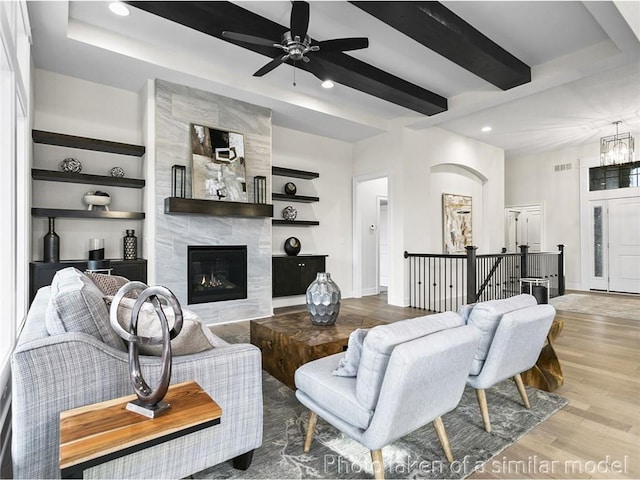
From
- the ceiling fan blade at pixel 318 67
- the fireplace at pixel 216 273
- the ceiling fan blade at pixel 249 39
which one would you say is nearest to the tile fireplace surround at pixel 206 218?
the fireplace at pixel 216 273

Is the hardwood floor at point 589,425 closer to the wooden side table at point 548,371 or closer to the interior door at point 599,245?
the wooden side table at point 548,371

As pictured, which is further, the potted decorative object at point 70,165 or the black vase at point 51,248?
the potted decorative object at point 70,165

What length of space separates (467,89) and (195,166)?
3997 mm

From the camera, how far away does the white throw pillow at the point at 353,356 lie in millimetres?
1715

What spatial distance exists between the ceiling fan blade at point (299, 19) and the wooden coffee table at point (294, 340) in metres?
2.49

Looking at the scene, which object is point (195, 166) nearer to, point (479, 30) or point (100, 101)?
point (100, 101)

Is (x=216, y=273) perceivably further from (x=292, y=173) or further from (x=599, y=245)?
(x=599, y=245)

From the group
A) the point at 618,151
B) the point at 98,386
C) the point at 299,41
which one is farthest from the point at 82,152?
Result: the point at 618,151

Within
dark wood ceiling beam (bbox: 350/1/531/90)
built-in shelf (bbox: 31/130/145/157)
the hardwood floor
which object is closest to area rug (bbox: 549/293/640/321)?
the hardwood floor

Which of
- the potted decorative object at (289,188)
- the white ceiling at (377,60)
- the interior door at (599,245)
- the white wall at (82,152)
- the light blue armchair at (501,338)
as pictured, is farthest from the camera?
the interior door at (599,245)

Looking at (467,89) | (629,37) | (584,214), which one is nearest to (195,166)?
(467,89)

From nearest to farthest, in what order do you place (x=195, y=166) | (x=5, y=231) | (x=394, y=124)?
(x=5, y=231) → (x=195, y=166) → (x=394, y=124)

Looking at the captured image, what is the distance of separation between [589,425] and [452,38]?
3481mm

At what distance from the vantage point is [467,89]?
5.22 m
